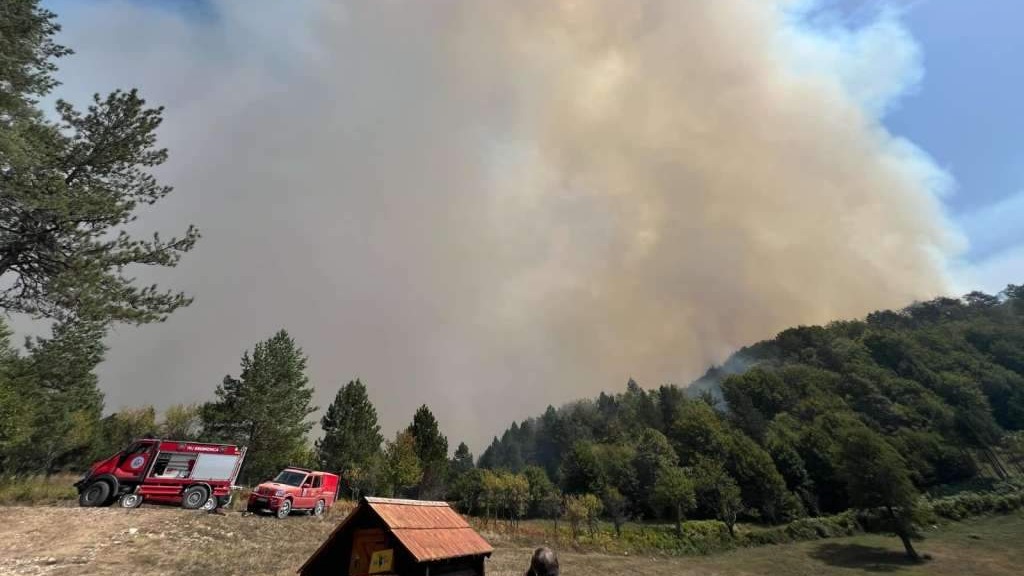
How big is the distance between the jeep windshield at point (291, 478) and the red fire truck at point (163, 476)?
11.5 ft

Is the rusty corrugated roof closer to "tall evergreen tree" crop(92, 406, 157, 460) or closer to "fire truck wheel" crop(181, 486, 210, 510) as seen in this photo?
"fire truck wheel" crop(181, 486, 210, 510)

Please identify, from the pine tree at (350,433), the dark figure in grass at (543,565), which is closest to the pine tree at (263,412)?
the pine tree at (350,433)

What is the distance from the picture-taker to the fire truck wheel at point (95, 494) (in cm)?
2294

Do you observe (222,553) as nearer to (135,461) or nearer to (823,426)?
(135,461)

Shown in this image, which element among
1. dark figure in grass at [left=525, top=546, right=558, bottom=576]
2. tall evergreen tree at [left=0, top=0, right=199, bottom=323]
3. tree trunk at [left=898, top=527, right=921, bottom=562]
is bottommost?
tree trunk at [left=898, top=527, right=921, bottom=562]

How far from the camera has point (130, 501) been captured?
77.7ft

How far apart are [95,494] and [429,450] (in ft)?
142

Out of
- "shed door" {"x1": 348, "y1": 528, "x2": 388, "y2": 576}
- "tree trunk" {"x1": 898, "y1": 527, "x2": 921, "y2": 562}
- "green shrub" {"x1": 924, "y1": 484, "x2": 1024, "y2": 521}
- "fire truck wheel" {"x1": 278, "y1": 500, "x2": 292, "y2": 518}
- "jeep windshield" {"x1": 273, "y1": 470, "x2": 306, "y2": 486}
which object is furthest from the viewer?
"green shrub" {"x1": 924, "y1": 484, "x2": 1024, "y2": 521}

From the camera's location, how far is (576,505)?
5088 centimetres

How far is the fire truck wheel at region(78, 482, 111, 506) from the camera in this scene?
22.9 metres

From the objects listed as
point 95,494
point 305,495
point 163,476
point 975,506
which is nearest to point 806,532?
point 975,506

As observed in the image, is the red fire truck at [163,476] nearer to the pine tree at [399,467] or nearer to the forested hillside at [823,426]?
the pine tree at [399,467]

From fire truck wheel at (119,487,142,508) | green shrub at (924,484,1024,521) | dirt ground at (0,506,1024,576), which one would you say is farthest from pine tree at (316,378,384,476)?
green shrub at (924,484,1024,521)

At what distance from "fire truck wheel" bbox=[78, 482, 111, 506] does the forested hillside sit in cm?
5641
